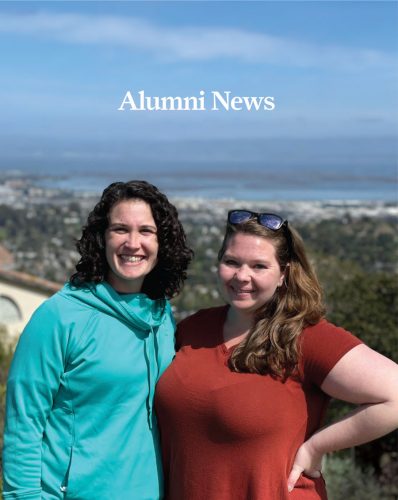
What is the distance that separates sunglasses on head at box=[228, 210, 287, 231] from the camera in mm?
2896

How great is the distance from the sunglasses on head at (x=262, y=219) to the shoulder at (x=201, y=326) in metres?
0.44

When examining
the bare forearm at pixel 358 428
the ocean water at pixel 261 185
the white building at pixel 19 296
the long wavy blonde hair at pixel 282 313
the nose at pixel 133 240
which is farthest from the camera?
the ocean water at pixel 261 185

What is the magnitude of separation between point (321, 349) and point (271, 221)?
556 millimetres

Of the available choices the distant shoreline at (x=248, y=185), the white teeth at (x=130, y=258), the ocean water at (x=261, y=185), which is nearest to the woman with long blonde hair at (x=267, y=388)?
the white teeth at (x=130, y=258)

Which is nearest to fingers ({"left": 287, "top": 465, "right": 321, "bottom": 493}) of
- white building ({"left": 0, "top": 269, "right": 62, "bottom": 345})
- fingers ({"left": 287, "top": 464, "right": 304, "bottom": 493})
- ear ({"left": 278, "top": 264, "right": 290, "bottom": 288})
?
A: fingers ({"left": 287, "top": 464, "right": 304, "bottom": 493})

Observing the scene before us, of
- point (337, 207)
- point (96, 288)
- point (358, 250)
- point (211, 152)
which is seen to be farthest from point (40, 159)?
point (96, 288)

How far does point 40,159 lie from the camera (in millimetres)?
81625

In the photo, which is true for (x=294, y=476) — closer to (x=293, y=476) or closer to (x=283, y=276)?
(x=293, y=476)

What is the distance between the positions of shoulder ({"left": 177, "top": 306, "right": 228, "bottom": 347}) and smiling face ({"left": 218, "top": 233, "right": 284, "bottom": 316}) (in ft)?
0.60

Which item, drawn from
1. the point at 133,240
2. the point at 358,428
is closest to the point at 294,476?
the point at 358,428

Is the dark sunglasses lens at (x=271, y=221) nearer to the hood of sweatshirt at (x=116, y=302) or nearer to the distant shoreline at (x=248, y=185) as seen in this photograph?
the hood of sweatshirt at (x=116, y=302)

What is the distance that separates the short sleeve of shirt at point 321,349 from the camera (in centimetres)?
267

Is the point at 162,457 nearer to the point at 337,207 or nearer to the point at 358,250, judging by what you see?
the point at 358,250

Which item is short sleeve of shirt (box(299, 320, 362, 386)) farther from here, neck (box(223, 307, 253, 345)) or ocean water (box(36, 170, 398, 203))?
ocean water (box(36, 170, 398, 203))
